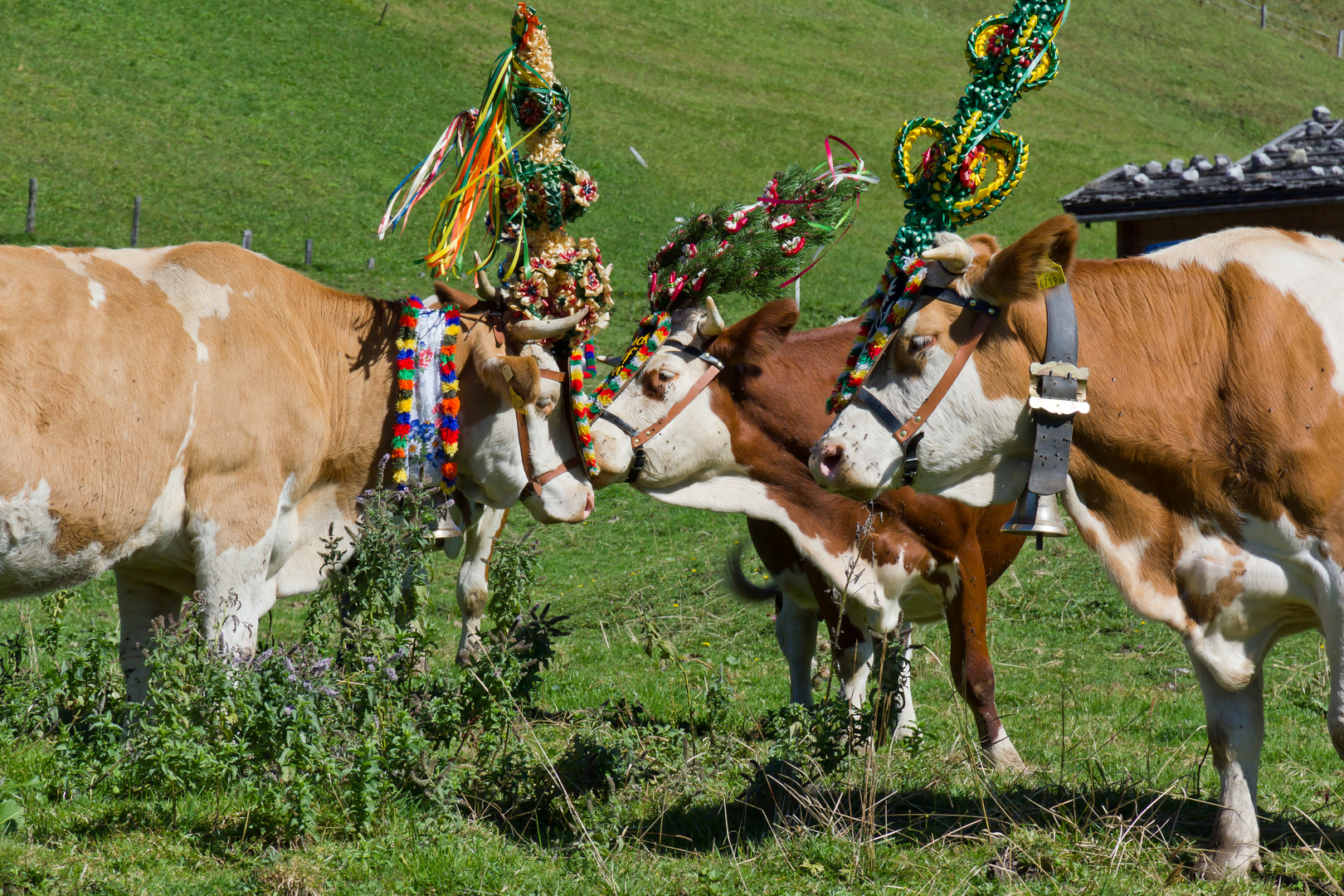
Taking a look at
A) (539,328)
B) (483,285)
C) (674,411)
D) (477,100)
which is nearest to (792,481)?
(674,411)

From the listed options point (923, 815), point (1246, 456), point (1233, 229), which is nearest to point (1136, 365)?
point (1246, 456)

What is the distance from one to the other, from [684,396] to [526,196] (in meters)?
1.24

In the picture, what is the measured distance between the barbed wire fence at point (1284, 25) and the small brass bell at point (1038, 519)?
6995 centimetres

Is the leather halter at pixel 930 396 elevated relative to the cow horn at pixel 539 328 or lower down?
elevated

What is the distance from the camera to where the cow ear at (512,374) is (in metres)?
5.64

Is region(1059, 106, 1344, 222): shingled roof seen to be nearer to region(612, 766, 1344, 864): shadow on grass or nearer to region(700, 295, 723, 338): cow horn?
region(700, 295, 723, 338): cow horn

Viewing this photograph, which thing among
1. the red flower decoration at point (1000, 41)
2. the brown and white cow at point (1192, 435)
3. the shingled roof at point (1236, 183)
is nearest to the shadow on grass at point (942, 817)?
the brown and white cow at point (1192, 435)

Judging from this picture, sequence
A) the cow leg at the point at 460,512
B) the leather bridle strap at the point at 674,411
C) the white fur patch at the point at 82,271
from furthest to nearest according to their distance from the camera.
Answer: the cow leg at the point at 460,512 < the leather bridle strap at the point at 674,411 < the white fur patch at the point at 82,271

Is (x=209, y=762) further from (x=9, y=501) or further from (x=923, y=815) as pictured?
(x=923, y=815)

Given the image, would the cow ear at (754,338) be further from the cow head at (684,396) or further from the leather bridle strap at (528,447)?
the leather bridle strap at (528,447)

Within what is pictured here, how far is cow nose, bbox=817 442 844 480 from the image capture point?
4.14m

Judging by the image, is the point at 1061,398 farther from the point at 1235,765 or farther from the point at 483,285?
the point at 483,285

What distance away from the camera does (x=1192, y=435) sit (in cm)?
394

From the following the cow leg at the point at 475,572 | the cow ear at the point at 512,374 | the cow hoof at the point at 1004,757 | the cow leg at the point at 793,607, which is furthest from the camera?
the cow leg at the point at 475,572
